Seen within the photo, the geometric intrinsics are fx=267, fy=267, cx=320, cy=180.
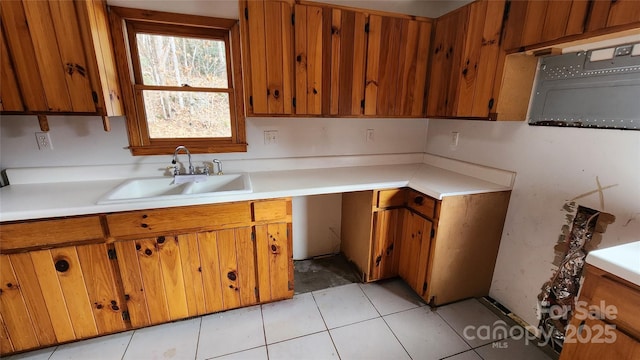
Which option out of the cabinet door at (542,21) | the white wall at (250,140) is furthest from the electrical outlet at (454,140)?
the cabinet door at (542,21)

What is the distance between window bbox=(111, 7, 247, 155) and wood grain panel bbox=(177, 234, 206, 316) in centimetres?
69

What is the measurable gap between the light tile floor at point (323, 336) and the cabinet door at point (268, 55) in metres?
1.40

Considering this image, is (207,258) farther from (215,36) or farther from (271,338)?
(215,36)

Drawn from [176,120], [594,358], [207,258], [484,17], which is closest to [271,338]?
[207,258]

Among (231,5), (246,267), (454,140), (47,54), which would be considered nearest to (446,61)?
(454,140)

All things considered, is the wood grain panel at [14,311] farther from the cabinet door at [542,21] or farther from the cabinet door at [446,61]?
the cabinet door at [542,21]

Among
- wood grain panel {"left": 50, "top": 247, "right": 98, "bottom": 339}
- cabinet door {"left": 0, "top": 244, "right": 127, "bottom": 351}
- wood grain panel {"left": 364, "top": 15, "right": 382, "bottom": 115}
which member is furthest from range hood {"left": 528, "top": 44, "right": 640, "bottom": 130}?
wood grain panel {"left": 50, "top": 247, "right": 98, "bottom": 339}

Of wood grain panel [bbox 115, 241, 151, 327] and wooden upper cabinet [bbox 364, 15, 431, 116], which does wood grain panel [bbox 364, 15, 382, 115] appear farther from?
wood grain panel [bbox 115, 241, 151, 327]

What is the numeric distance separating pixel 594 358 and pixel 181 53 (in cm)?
259

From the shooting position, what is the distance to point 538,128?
1.58m

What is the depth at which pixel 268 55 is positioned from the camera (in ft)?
5.49

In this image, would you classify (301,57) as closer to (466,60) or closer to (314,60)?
(314,60)

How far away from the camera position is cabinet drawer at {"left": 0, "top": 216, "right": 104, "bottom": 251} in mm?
1303

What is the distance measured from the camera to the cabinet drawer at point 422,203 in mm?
1729
